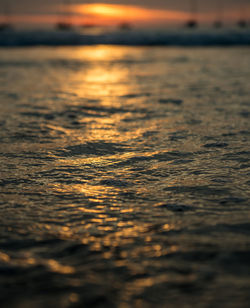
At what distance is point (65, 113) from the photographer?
5.49 metres

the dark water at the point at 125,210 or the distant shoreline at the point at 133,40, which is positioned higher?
the distant shoreline at the point at 133,40

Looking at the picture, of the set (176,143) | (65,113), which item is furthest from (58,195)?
(65,113)

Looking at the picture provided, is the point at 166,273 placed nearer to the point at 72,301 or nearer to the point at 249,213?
the point at 72,301

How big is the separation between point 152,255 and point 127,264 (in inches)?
5.9

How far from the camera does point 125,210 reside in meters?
2.30

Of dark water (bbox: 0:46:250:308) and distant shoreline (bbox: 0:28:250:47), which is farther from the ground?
distant shoreline (bbox: 0:28:250:47)

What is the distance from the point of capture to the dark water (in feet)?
5.24

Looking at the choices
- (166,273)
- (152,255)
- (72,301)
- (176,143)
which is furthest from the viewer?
(176,143)

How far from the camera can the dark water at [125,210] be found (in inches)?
62.8

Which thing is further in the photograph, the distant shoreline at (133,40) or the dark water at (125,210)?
the distant shoreline at (133,40)

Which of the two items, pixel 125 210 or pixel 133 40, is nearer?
pixel 125 210

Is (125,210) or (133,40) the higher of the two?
(133,40)

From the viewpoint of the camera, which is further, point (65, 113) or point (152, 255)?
point (65, 113)

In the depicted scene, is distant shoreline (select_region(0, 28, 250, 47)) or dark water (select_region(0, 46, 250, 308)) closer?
dark water (select_region(0, 46, 250, 308))
